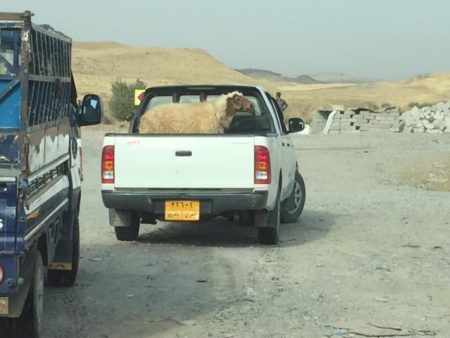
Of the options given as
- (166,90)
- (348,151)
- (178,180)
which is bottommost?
(348,151)

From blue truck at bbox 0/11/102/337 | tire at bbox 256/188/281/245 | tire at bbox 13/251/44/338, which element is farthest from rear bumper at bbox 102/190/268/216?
tire at bbox 13/251/44/338

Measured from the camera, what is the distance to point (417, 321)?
6809mm

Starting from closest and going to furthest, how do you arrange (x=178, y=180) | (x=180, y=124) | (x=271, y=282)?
1. (x=271, y=282)
2. (x=178, y=180)
3. (x=180, y=124)

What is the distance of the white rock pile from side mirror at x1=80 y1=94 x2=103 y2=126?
3024 cm

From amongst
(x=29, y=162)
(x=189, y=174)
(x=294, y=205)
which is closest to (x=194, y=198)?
(x=189, y=174)

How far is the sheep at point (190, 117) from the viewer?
10.8 metres

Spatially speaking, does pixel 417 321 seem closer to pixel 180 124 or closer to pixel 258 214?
pixel 258 214

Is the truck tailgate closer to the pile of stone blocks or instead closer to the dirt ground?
the dirt ground

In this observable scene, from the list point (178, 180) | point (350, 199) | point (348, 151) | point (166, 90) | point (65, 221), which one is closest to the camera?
point (65, 221)

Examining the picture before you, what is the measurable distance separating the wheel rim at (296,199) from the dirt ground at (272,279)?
257 mm

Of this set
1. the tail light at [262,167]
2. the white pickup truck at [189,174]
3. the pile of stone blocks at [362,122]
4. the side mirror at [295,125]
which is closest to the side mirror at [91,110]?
the white pickup truck at [189,174]

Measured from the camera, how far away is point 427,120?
38188 millimetres

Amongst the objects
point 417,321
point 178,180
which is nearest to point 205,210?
point 178,180

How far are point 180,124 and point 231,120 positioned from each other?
0.75 m
